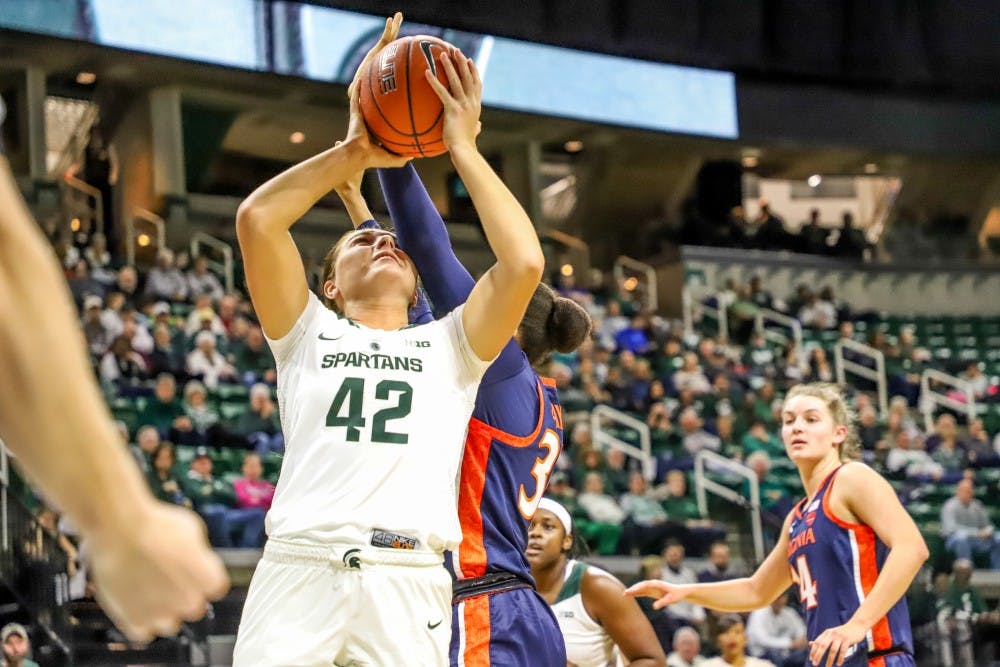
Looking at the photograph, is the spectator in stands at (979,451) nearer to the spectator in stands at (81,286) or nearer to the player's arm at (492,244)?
the spectator in stands at (81,286)

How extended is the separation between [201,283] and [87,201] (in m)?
4.54

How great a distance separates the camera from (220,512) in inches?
414

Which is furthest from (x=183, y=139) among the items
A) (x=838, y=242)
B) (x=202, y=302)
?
(x=838, y=242)

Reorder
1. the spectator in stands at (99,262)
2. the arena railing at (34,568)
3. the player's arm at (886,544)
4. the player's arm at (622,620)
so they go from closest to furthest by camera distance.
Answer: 1. the player's arm at (886,544)
2. the player's arm at (622,620)
3. the arena railing at (34,568)
4. the spectator in stands at (99,262)

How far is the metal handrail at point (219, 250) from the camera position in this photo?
1706 cm

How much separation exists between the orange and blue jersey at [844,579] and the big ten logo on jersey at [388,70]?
2.31 meters

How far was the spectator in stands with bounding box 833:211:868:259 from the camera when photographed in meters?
23.3

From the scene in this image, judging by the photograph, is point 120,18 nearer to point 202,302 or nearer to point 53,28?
point 53,28

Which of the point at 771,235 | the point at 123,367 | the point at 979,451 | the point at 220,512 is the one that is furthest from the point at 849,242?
the point at 220,512

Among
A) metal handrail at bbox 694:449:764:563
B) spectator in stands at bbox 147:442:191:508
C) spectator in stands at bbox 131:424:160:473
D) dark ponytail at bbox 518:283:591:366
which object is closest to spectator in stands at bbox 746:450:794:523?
metal handrail at bbox 694:449:764:563

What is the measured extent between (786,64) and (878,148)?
288cm

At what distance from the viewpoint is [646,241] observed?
75.2 ft

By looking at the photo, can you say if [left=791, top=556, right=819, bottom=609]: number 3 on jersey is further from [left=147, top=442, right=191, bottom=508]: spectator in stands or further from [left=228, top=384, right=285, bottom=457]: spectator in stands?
[left=228, top=384, right=285, bottom=457]: spectator in stands

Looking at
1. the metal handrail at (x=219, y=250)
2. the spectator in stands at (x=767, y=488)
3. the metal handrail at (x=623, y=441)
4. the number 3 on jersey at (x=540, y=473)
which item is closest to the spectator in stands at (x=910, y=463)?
the spectator in stands at (x=767, y=488)
